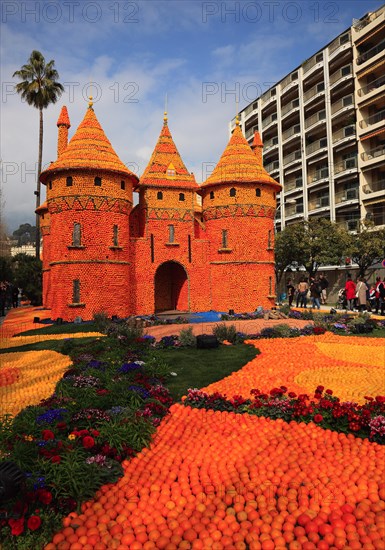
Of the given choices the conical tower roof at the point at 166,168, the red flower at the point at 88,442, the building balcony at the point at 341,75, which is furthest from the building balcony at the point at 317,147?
the red flower at the point at 88,442

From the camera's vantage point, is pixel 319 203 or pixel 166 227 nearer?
pixel 166 227

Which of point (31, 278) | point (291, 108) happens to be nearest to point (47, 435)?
point (31, 278)

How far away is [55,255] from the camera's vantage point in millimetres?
20812

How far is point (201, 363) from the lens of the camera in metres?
10.6

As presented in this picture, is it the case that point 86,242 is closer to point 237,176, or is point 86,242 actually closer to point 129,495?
point 237,176

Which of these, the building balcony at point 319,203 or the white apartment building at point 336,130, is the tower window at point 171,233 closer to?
the white apartment building at point 336,130

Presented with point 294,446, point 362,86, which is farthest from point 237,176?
point 362,86

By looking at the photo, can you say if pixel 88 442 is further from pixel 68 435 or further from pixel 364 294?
pixel 364 294

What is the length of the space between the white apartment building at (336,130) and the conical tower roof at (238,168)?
1124 cm

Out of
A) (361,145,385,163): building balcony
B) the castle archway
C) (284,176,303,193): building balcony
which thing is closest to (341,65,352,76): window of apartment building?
(361,145,385,163): building balcony

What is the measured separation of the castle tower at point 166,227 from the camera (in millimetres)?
23047

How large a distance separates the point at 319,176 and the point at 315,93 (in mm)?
10717

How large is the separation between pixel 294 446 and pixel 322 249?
29046 millimetres

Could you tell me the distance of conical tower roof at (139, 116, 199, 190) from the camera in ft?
77.8
